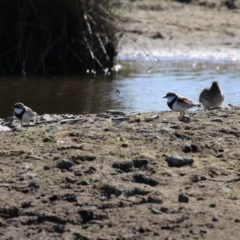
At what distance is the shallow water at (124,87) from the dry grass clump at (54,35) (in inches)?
27.0

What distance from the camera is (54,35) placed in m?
17.3

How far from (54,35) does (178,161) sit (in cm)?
1073

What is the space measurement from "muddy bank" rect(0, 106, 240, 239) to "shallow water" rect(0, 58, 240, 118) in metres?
4.33

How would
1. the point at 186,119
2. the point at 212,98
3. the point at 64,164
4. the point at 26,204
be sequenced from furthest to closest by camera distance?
the point at 212,98, the point at 186,119, the point at 64,164, the point at 26,204

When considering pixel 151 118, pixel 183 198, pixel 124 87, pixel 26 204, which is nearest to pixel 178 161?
pixel 183 198

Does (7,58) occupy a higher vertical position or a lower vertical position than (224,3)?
lower

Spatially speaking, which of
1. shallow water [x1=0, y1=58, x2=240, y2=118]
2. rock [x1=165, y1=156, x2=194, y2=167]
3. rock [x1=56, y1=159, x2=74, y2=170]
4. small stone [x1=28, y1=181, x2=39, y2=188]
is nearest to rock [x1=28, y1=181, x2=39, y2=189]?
small stone [x1=28, y1=181, x2=39, y2=188]

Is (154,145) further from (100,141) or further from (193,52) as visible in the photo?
(193,52)

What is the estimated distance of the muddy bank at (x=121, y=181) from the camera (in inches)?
224

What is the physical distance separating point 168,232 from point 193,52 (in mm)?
14983

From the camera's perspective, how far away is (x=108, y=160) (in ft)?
23.0

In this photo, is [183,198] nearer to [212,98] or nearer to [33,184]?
[33,184]

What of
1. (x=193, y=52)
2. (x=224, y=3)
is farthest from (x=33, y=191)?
(x=224, y=3)

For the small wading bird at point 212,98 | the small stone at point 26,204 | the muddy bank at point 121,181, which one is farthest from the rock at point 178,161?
the small wading bird at point 212,98
